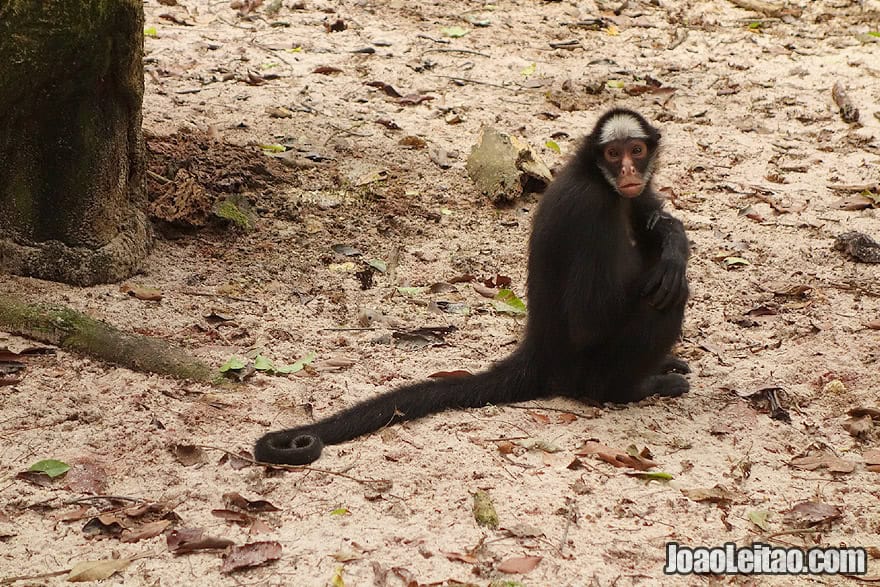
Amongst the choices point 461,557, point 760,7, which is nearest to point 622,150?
point 461,557

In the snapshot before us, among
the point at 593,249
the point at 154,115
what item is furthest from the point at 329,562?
the point at 154,115

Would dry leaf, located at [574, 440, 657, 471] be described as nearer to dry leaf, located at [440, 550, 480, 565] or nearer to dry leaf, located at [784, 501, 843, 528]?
dry leaf, located at [784, 501, 843, 528]

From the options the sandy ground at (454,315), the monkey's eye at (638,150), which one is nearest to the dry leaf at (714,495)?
the sandy ground at (454,315)

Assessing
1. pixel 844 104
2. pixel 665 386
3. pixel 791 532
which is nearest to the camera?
pixel 791 532

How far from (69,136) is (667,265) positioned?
3462 mm

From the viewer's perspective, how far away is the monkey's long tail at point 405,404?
4.40 metres

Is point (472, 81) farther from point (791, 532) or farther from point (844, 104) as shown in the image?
point (791, 532)

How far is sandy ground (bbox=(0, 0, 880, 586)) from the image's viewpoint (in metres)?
3.95

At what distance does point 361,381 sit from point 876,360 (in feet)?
9.58

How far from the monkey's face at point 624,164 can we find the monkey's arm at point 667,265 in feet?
1.08

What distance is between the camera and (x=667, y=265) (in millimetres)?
5172

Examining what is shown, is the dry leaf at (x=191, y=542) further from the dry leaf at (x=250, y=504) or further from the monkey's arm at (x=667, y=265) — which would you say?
the monkey's arm at (x=667, y=265)

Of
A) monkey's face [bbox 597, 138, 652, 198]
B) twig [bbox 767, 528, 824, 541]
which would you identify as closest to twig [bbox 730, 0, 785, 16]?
monkey's face [bbox 597, 138, 652, 198]

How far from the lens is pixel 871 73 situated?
30.9 feet
